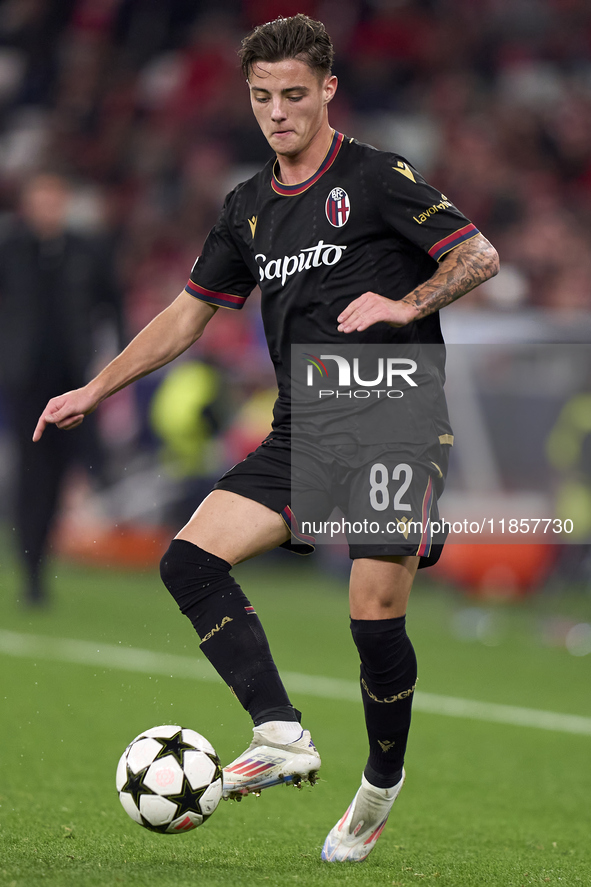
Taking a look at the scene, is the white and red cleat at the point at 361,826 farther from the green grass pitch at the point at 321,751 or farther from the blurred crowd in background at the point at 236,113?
the blurred crowd in background at the point at 236,113

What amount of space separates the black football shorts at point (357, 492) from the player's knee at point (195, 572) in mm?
200

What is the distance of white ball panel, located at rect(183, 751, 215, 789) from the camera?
9.78ft

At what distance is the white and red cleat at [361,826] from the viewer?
10.9 ft

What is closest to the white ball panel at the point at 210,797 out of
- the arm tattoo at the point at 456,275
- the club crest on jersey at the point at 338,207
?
the arm tattoo at the point at 456,275

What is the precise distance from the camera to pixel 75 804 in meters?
→ 3.79

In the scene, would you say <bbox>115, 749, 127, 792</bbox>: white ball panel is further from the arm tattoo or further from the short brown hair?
the short brown hair

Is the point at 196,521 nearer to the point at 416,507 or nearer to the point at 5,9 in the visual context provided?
the point at 416,507

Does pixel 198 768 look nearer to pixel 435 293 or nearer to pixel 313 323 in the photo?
pixel 313 323

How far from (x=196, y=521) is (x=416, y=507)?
0.59 meters

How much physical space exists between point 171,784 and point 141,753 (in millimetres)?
151

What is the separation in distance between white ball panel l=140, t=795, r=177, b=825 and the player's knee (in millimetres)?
503

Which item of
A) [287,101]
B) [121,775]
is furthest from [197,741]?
[287,101]

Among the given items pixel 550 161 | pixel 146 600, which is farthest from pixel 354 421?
pixel 550 161

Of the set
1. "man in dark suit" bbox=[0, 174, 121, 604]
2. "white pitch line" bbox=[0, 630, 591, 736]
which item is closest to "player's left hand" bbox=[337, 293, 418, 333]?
"white pitch line" bbox=[0, 630, 591, 736]
